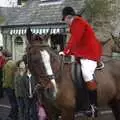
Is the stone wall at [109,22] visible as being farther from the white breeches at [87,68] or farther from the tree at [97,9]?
the white breeches at [87,68]

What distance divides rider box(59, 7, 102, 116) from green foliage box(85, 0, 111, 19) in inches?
589

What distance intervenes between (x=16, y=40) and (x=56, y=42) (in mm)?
7861

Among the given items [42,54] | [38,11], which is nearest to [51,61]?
[42,54]

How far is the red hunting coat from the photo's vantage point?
8.30 meters

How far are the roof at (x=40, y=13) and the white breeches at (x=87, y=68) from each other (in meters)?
16.1

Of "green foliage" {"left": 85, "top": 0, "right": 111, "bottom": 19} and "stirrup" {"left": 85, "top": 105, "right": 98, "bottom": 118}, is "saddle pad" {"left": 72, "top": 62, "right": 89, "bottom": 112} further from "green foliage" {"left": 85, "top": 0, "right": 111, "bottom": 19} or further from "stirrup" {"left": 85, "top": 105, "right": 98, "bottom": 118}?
"green foliage" {"left": 85, "top": 0, "right": 111, "bottom": 19}

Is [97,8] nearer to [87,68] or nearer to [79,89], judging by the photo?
[87,68]

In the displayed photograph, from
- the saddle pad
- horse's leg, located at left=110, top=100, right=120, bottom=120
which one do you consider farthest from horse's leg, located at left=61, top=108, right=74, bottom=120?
horse's leg, located at left=110, top=100, right=120, bottom=120

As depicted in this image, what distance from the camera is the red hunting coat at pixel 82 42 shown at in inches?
327

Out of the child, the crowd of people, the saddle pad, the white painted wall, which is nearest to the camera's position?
the saddle pad

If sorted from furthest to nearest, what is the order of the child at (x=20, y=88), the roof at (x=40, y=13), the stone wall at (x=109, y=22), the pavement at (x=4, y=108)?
the roof at (x=40, y=13), the stone wall at (x=109, y=22), the pavement at (x=4, y=108), the child at (x=20, y=88)

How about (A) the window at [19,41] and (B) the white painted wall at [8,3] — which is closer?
(A) the window at [19,41]

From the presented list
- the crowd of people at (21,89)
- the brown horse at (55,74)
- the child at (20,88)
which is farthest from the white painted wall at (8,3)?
the brown horse at (55,74)

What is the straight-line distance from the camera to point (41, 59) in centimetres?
796
